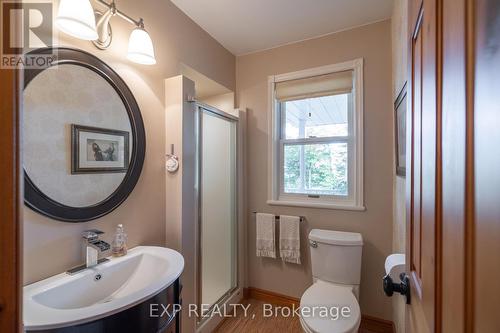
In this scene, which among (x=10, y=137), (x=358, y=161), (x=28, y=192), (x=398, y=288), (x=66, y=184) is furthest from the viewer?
(x=358, y=161)

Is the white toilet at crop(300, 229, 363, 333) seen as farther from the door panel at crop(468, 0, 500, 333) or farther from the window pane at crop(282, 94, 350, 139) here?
the door panel at crop(468, 0, 500, 333)

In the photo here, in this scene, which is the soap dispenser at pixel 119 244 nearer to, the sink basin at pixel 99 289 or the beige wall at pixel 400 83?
the sink basin at pixel 99 289

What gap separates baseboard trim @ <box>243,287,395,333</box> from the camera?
1866 millimetres

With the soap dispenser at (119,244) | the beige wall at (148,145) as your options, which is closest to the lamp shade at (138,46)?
the beige wall at (148,145)

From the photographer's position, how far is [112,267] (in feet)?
3.76

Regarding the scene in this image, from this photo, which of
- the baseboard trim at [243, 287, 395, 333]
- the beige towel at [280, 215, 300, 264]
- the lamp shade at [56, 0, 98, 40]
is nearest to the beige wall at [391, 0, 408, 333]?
the baseboard trim at [243, 287, 395, 333]

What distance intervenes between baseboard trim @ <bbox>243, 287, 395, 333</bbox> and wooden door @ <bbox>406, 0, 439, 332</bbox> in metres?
1.51

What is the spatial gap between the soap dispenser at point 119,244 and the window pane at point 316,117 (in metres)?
1.68

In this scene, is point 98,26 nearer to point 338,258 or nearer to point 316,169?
point 316,169

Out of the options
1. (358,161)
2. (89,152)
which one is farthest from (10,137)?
(358,161)

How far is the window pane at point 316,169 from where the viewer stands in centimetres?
212

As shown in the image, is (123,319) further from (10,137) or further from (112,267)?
(10,137)

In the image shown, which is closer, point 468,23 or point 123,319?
point 468,23

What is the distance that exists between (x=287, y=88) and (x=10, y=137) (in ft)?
6.90
